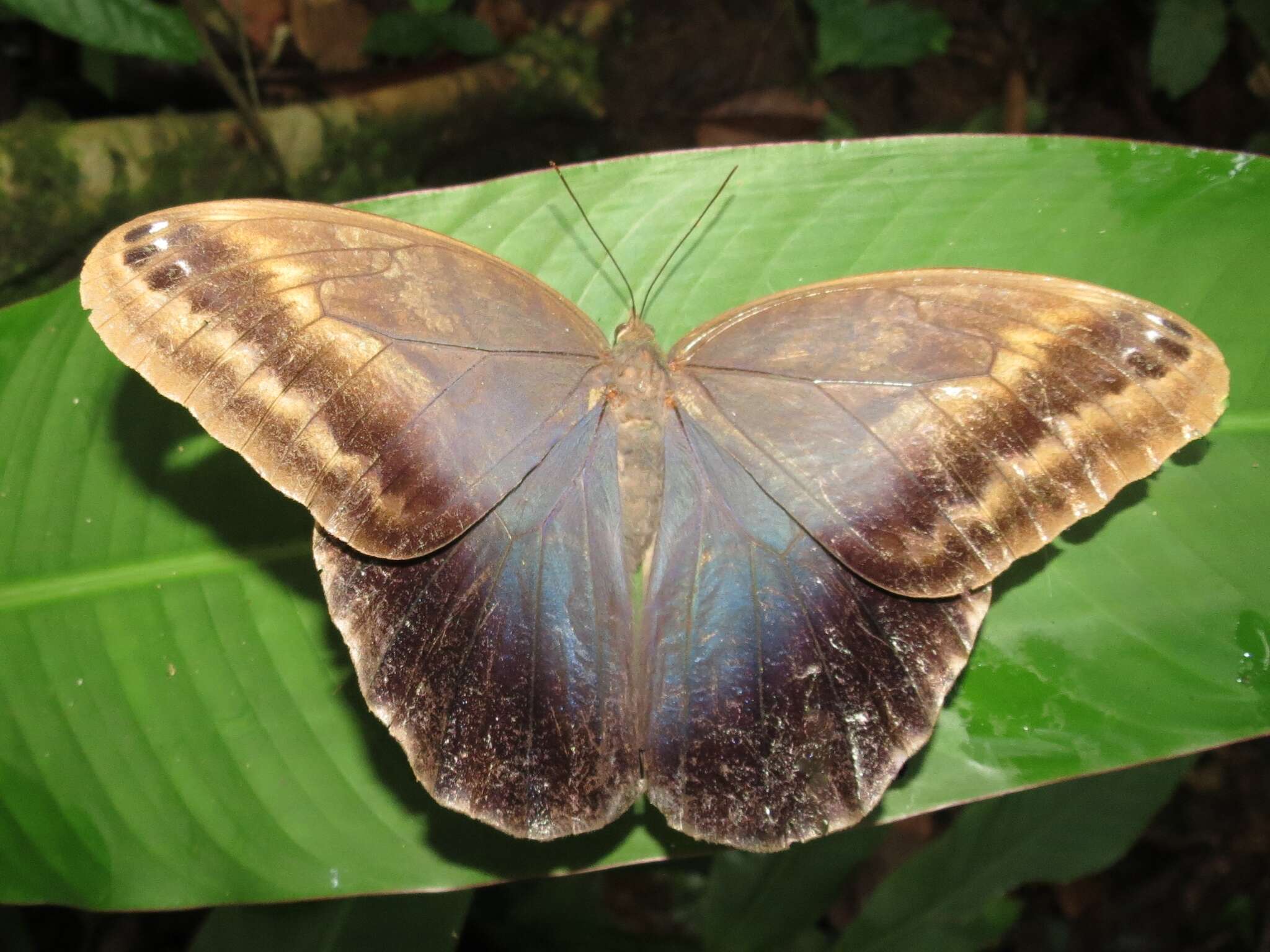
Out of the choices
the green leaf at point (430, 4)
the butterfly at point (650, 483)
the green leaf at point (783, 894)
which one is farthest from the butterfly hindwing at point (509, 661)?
the green leaf at point (430, 4)

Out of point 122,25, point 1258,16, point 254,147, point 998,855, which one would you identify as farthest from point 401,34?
point 998,855

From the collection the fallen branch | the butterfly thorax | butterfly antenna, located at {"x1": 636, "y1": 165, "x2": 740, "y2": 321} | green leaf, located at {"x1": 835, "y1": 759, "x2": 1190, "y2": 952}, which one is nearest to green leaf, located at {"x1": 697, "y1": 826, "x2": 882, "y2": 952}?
green leaf, located at {"x1": 835, "y1": 759, "x2": 1190, "y2": 952}

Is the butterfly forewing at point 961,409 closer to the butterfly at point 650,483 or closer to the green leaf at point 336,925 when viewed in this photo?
the butterfly at point 650,483

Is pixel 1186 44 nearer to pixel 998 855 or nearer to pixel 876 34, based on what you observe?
pixel 876 34

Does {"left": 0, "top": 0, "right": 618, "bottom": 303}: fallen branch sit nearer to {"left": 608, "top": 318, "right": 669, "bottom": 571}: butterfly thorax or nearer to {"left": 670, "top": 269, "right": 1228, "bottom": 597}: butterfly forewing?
{"left": 608, "top": 318, "right": 669, "bottom": 571}: butterfly thorax

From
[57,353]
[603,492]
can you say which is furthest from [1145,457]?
[57,353]
